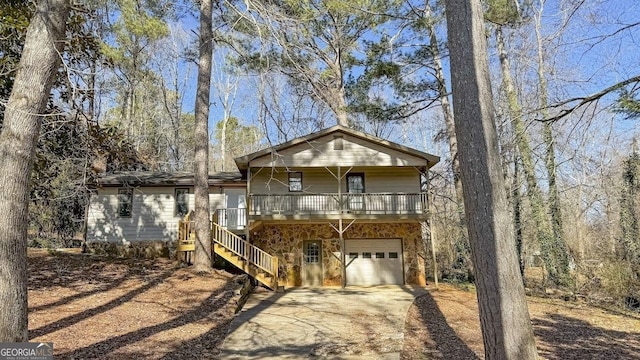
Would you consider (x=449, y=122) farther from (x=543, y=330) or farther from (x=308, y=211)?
(x=543, y=330)

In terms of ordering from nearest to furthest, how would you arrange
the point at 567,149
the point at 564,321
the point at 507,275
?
the point at 507,275 < the point at 567,149 < the point at 564,321

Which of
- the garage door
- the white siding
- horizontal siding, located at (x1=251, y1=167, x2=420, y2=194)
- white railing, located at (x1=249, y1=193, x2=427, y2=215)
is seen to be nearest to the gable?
horizontal siding, located at (x1=251, y1=167, x2=420, y2=194)

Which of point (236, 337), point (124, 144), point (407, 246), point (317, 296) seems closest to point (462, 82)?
point (236, 337)

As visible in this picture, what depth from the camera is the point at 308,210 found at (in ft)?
48.5

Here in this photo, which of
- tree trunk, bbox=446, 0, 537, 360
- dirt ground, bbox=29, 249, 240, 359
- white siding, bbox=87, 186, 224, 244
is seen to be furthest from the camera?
white siding, bbox=87, 186, 224, 244

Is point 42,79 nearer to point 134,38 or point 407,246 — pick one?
point 407,246

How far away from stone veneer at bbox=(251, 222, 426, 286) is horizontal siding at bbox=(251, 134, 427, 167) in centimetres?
273

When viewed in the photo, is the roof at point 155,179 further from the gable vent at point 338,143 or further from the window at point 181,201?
the gable vent at point 338,143

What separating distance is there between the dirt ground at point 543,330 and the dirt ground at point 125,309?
406cm

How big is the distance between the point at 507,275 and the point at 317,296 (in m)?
9.11

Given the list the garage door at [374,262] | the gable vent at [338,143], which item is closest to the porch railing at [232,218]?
the garage door at [374,262]

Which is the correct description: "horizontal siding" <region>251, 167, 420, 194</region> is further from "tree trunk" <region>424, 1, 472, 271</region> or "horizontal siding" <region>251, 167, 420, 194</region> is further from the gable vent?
"tree trunk" <region>424, 1, 472, 271</region>

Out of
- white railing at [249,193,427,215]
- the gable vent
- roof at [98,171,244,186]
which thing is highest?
the gable vent

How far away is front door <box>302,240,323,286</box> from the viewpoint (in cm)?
1548
